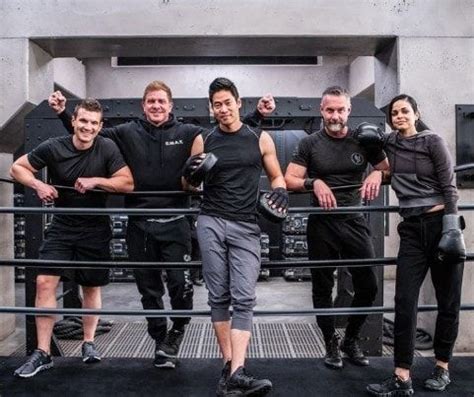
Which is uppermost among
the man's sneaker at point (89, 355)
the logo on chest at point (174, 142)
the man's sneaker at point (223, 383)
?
the logo on chest at point (174, 142)

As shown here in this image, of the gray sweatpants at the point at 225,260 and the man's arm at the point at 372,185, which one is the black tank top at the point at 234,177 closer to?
the gray sweatpants at the point at 225,260

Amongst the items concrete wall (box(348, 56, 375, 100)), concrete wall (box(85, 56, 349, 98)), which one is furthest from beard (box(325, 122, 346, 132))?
concrete wall (box(85, 56, 349, 98))

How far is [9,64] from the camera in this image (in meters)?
4.32

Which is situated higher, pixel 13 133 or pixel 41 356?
pixel 13 133

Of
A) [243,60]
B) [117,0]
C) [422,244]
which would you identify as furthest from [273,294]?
[422,244]

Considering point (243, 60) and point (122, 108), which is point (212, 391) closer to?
point (122, 108)

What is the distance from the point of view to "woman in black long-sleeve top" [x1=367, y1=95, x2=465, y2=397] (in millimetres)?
2396

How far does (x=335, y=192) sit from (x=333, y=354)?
0.92m

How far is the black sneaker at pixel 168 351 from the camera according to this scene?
2.79 m

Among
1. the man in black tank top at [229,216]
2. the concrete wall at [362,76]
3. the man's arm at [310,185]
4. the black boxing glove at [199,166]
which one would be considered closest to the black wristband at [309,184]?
the man's arm at [310,185]

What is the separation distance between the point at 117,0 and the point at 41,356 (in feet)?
10.0

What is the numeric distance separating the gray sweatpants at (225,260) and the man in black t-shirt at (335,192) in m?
0.49

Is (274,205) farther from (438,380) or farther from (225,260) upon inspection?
(438,380)

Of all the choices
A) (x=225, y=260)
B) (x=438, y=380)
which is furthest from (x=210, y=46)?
(x=438, y=380)
